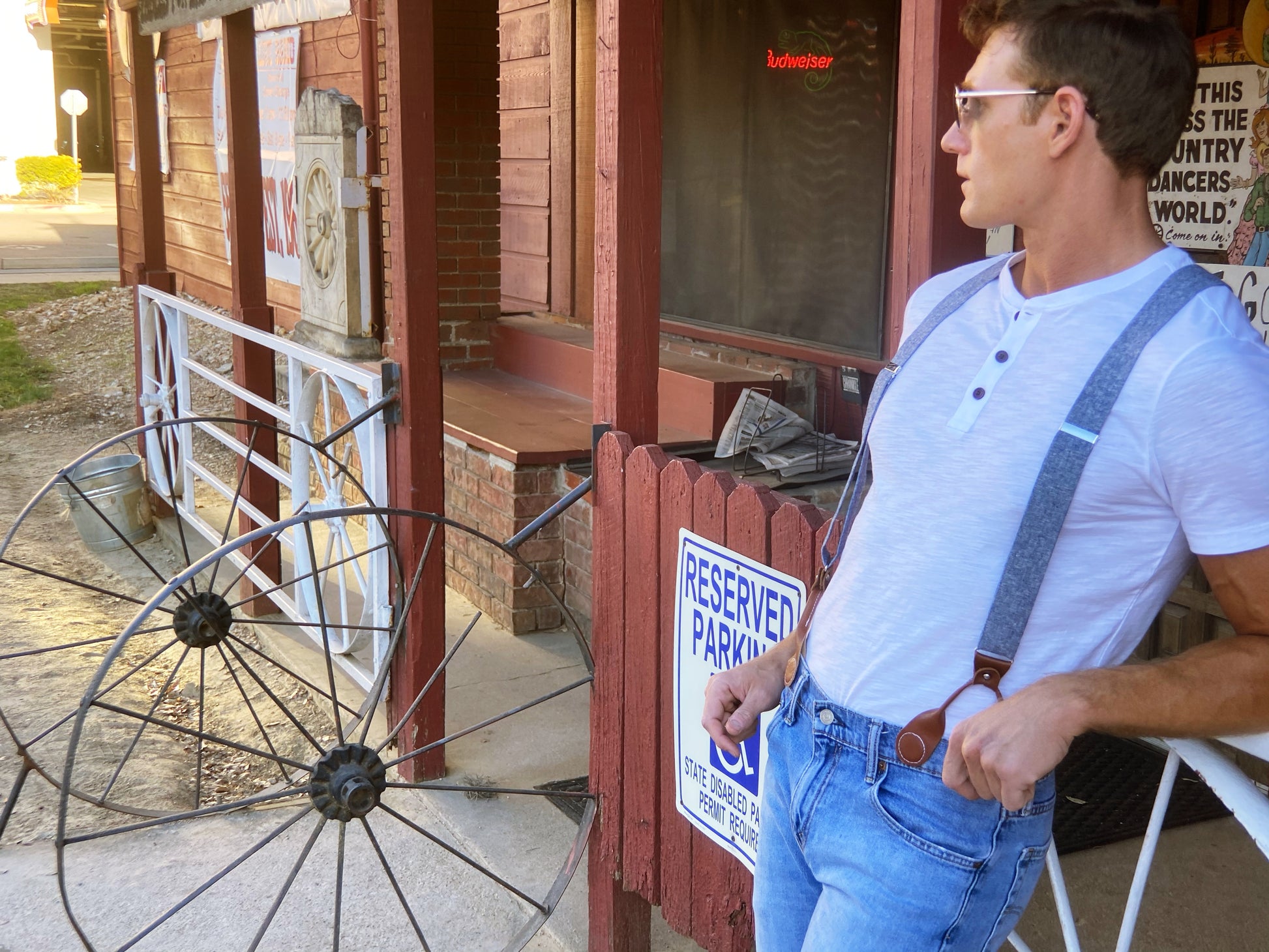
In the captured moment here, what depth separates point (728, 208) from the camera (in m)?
5.80

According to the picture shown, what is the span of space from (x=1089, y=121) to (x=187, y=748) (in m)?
3.89

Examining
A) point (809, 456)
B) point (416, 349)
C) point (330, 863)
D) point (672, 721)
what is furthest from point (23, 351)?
point (672, 721)

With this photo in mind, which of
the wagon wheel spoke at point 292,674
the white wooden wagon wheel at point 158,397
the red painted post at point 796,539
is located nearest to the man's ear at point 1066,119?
the red painted post at point 796,539

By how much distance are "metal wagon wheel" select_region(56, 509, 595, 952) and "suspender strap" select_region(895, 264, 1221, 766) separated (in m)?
1.41

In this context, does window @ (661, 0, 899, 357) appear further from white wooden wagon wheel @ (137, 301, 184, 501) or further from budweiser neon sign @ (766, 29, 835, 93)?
white wooden wagon wheel @ (137, 301, 184, 501)

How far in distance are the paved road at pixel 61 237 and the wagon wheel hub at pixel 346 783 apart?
12.5 m

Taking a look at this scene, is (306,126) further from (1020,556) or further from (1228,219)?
(1020,556)

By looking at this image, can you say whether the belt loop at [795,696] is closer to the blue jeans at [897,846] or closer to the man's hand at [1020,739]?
the blue jeans at [897,846]

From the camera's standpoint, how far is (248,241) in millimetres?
5559

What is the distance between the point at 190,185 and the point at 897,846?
10540mm

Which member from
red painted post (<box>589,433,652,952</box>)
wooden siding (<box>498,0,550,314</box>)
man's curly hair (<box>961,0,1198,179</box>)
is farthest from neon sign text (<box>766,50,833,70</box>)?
man's curly hair (<box>961,0,1198,179</box>)

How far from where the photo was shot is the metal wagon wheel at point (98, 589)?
12.8ft

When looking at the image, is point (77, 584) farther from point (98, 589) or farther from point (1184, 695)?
point (1184, 695)

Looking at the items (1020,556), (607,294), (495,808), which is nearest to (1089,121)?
(1020,556)
